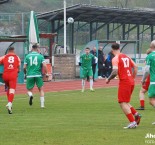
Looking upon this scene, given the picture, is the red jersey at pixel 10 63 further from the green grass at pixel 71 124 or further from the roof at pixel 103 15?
the roof at pixel 103 15

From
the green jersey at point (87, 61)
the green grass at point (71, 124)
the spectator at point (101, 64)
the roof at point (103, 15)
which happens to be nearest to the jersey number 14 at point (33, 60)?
the green grass at point (71, 124)

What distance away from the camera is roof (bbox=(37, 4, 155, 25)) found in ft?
142

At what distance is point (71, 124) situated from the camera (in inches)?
608

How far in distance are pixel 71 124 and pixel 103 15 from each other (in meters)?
31.8

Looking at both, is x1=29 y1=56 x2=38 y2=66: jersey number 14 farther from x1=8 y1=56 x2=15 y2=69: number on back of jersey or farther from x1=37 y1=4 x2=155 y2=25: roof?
x1=37 y1=4 x2=155 y2=25: roof

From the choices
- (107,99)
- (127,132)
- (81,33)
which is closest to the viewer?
(127,132)

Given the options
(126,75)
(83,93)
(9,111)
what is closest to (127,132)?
(126,75)

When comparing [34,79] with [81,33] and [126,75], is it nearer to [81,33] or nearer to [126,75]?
[126,75]

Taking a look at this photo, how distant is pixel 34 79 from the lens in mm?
20891

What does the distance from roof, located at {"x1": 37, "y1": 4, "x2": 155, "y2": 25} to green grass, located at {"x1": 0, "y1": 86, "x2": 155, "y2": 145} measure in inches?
791

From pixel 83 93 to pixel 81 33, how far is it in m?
26.5

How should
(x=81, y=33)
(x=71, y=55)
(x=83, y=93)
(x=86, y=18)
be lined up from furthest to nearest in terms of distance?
1. (x=81, y=33)
2. (x=86, y=18)
3. (x=71, y=55)
4. (x=83, y=93)

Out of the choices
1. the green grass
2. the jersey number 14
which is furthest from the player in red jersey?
the jersey number 14

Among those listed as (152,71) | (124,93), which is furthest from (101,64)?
(124,93)
